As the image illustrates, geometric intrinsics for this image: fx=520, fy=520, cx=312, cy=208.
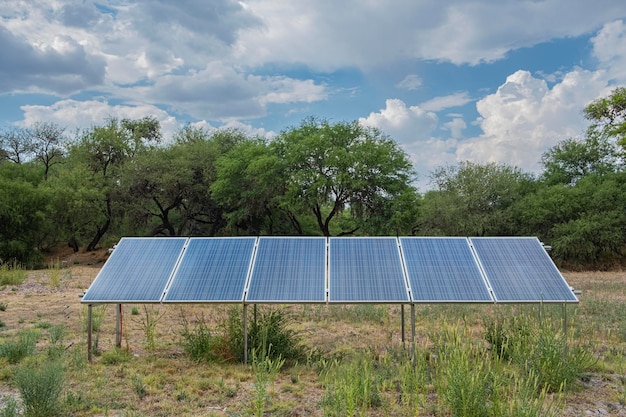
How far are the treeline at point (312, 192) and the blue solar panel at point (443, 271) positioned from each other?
76.1 feet

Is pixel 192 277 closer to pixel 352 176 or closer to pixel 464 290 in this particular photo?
pixel 464 290

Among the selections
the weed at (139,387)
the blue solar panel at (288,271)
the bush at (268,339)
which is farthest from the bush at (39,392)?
the bush at (268,339)

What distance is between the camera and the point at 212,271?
929 centimetres

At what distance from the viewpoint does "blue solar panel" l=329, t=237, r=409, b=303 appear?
27.6ft

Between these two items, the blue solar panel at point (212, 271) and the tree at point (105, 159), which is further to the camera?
the tree at point (105, 159)

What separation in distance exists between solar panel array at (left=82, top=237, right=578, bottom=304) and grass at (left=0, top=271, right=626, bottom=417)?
684mm

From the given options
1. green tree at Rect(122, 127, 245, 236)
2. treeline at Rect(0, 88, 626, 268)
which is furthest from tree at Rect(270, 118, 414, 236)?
green tree at Rect(122, 127, 245, 236)

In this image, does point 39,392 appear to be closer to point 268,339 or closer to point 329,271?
point 268,339

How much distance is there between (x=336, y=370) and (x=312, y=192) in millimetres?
26982

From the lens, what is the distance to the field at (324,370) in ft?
21.4

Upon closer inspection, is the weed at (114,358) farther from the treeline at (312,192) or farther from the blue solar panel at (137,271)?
the treeline at (312,192)

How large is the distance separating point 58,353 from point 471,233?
3140 centimetres

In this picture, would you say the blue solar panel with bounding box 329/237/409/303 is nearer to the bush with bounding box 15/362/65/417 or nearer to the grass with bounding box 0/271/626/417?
the grass with bounding box 0/271/626/417

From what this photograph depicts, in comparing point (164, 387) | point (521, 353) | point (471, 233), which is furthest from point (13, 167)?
point (521, 353)
